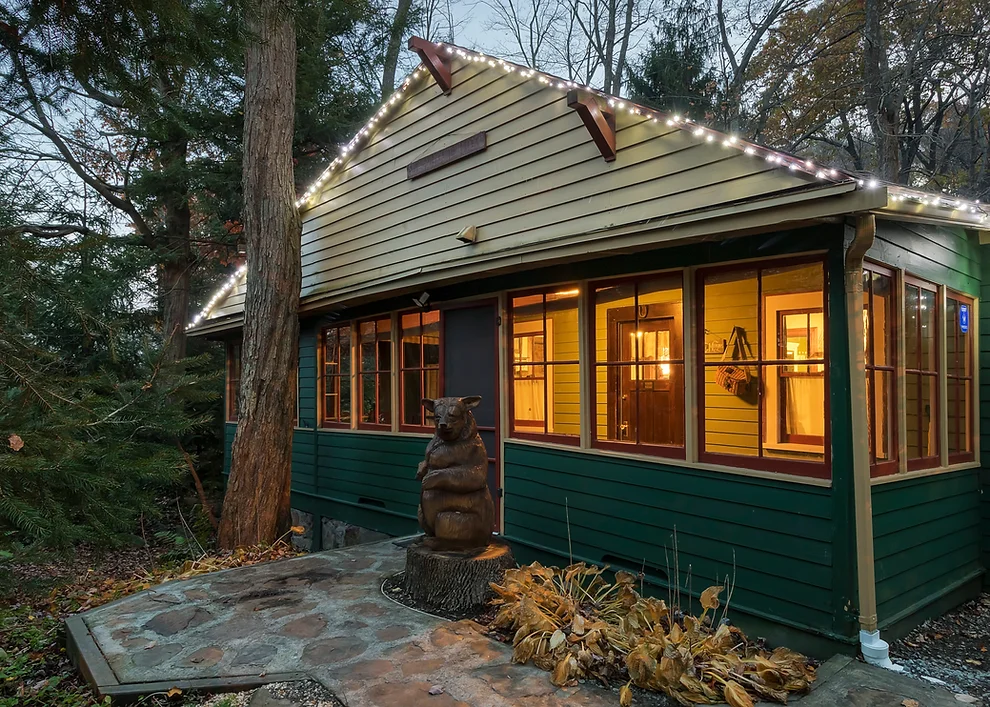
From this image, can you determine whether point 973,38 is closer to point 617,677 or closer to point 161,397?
point 617,677

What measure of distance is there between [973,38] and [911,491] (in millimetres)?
9119

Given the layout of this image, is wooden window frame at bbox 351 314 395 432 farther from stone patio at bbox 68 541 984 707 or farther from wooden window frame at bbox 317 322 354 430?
stone patio at bbox 68 541 984 707

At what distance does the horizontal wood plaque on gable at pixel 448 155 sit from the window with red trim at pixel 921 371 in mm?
3761

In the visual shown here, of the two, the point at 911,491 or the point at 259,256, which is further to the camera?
the point at 259,256

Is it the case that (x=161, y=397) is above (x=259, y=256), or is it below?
below

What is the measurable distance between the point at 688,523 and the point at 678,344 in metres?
1.99

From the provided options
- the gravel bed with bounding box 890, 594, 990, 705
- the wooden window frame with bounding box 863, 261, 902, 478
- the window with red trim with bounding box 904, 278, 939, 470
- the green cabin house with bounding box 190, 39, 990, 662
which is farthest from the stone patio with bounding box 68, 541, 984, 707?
the window with red trim with bounding box 904, 278, 939, 470

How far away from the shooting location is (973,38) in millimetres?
9836

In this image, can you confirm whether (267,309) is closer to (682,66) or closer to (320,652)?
(320,652)

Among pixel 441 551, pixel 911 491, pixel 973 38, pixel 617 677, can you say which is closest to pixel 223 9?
pixel 441 551

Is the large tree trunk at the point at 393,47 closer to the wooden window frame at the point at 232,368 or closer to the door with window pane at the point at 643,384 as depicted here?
the wooden window frame at the point at 232,368

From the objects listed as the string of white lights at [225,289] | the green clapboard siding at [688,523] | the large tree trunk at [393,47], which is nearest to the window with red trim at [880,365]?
the green clapboard siding at [688,523]

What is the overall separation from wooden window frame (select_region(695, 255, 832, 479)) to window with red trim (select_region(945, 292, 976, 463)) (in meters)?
1.72

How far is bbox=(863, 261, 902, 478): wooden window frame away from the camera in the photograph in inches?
156
